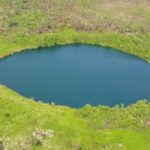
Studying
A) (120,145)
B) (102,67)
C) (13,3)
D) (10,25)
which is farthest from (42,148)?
(13,3)

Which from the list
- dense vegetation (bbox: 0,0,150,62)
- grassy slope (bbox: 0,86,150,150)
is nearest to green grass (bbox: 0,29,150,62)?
dense vegetation (bbox: 0,0,150,62)

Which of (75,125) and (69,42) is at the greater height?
(69,42)

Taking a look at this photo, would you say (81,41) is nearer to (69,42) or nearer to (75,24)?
(69,42)

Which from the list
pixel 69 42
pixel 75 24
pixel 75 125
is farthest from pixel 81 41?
pixel 75 125

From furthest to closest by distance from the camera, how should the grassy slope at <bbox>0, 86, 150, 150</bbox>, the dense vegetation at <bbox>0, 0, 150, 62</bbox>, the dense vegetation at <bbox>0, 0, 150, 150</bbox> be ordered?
the dense vegetation at <bbox>0, 0, 150, 62</bbox>, the dense vegetation at <bbox>0, 0, 150, 150</bbox>, the grassy slope at <bbox>0, 86, 150, 150</bbox>

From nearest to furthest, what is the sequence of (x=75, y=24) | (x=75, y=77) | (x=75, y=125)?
(x=75, y=125)
(x=75, y=77)
(x=75, y=24)

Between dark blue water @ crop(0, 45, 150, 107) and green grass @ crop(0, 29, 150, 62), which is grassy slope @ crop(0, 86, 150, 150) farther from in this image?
green grass @ crop(0, 29, 150, 62)

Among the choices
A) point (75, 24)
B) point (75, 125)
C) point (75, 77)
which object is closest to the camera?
point (75, 125)
